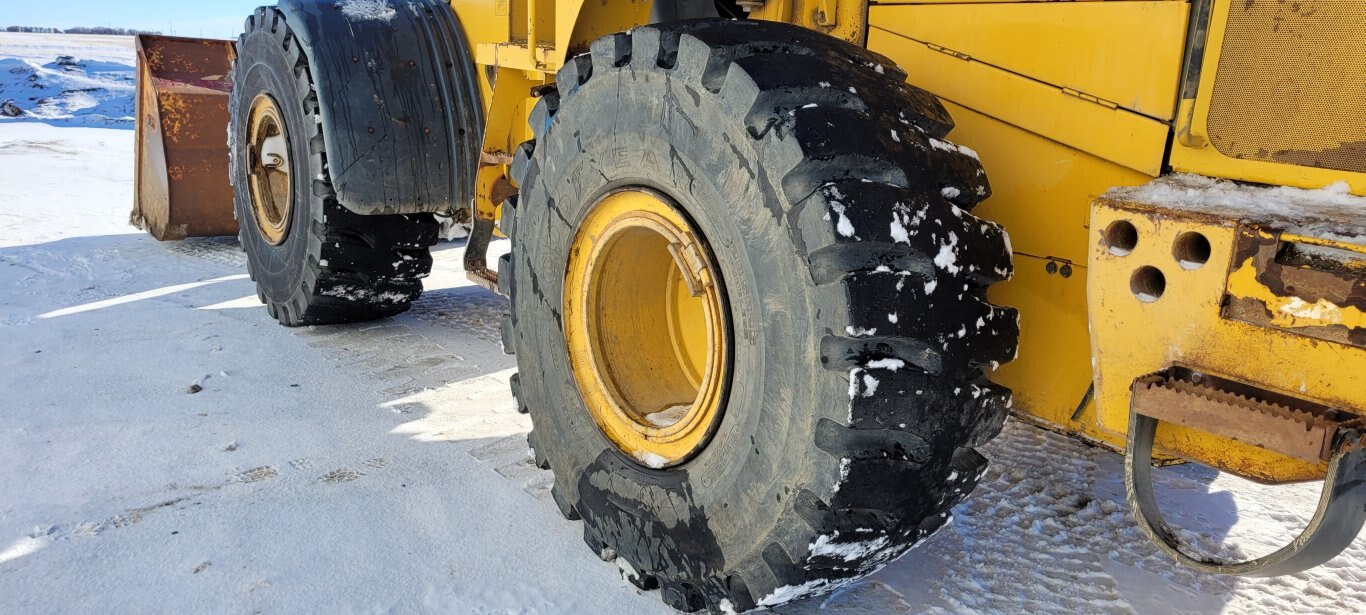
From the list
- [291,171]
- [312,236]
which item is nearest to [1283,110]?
[312,236]

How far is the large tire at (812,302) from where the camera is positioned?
1756 millimetres

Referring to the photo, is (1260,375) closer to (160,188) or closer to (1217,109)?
(1217,109)

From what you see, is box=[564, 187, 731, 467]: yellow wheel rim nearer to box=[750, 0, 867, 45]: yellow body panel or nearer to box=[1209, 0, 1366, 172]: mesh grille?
box=[750, 0, 867, 45]: yellow body panel

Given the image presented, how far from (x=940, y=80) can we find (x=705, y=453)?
1.01 meters

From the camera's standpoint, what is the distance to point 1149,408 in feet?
5.52

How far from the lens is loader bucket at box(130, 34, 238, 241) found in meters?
6.23

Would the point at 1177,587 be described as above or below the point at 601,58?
below

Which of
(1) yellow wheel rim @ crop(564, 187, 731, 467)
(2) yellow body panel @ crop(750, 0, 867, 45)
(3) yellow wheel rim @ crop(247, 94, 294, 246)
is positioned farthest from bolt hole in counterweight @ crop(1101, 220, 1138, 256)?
(3) yellow wheel rim @ crop(247, 94, 294, 246)

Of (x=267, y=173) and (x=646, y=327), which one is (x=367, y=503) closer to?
(x=646, y=327)

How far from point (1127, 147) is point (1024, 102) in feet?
0.83

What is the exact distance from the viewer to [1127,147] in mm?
1909

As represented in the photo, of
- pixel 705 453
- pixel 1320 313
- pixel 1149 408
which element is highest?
pixel 1320 313

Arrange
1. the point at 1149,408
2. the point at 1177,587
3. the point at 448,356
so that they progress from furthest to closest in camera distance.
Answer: the point at 448,356
the point at 1177,587
the point at 1149,408

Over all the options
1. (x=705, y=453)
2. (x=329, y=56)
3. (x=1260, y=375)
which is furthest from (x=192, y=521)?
(x=1260, y=375)
